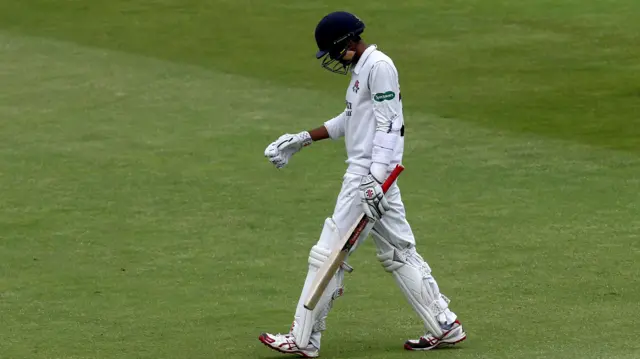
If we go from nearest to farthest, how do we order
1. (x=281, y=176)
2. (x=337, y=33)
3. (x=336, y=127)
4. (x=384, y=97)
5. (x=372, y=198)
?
(x=372, y=198) < (x=384, y=97) < (x=337, y=33) < (x=336, y=127) < (x=281, y=176)

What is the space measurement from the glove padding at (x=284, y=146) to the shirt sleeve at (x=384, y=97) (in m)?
0.81

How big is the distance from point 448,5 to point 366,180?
11093mm

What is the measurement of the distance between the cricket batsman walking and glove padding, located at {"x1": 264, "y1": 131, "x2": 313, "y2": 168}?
1.45 ft

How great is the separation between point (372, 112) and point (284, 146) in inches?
31.6

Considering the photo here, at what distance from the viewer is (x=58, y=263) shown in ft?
32.2

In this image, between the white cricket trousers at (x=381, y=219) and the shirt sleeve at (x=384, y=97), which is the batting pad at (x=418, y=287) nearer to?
the white cricket trousers at (x=381, y=219)

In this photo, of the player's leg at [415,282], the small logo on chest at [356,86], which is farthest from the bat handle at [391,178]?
the small logo on chest at [356,86]

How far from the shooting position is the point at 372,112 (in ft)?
24.6

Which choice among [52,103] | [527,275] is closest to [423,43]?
[52,103]

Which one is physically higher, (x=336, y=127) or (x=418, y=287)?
(x=336, y=127)

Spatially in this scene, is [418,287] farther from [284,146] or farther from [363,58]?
[363,58]

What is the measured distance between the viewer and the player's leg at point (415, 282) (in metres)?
7.66

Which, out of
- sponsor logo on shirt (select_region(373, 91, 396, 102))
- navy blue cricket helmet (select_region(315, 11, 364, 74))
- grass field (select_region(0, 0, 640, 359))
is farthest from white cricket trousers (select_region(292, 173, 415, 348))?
navy blue cricket helmet (select_region(315, 11, 364, 74))

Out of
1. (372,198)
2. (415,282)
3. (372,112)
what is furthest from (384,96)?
(415,282)
